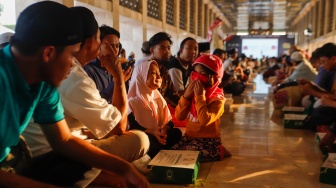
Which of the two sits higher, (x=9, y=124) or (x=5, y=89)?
(x=5, y=89)

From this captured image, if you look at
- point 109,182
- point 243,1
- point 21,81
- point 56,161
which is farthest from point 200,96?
point 243,1

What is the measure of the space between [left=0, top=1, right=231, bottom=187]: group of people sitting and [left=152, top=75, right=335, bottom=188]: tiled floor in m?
0.37

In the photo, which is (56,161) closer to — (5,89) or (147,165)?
(5,89)

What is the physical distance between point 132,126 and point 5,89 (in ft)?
7.63

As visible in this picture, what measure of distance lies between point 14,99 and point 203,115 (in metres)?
2.25

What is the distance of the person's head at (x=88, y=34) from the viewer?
6.97ft

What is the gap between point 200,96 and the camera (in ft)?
11.2

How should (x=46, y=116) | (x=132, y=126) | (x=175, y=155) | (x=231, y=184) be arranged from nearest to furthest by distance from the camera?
1. (x=46, y=116)
2. (x=231, y=184)
3. (x=175, y=155)
4. (x=132, y=126)

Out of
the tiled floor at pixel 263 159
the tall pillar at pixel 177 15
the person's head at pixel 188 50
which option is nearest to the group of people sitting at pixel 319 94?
the tiled floor at pixel 263 159

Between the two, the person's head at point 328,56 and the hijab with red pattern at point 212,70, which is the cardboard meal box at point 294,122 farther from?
the hijab with red pattern at point 212,70

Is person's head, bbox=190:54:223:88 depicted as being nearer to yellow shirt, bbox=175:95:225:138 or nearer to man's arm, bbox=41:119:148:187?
yellow shirt, bbox=175:95:225:138

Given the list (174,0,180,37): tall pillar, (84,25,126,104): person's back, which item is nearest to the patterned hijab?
(84,25,126,104): person's back

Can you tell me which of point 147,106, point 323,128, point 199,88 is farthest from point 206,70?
point 323,128

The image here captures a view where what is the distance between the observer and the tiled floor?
3.06m
